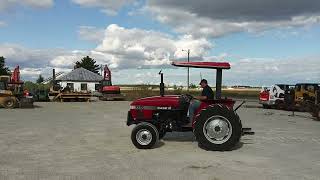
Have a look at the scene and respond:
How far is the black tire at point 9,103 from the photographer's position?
32.2 meters

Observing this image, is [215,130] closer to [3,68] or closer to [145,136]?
[145,136]

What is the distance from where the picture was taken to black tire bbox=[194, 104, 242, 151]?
1146 centimetres

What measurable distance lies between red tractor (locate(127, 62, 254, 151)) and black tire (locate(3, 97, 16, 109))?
70.6 ft

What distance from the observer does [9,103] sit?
32.3m

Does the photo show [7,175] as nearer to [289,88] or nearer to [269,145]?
[269,145]

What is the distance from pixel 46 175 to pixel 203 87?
544 cm

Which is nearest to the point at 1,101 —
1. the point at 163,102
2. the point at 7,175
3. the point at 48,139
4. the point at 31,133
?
the point at 31,133

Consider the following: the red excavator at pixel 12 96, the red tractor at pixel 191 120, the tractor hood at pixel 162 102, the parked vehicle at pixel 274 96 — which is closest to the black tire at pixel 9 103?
the red excavator at pixel 12 96

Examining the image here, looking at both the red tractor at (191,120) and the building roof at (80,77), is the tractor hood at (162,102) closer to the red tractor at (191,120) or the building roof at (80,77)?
the red tractor at (191,120)

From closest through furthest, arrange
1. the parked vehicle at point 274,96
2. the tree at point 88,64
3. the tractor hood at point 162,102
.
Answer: the tractor hood at point 162,102, the parked vehicle at point 274,96, the tree at point 88,64

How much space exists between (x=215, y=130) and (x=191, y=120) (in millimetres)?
902

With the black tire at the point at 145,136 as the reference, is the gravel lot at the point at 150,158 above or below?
below

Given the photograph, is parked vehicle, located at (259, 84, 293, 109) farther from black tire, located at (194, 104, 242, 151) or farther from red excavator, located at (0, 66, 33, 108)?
black tire, located at (194, 104, 242, 151)

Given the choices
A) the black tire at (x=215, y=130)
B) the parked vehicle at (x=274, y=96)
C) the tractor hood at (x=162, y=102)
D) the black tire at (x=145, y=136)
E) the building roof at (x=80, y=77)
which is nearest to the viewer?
the black tire at (x=215, y=130)
